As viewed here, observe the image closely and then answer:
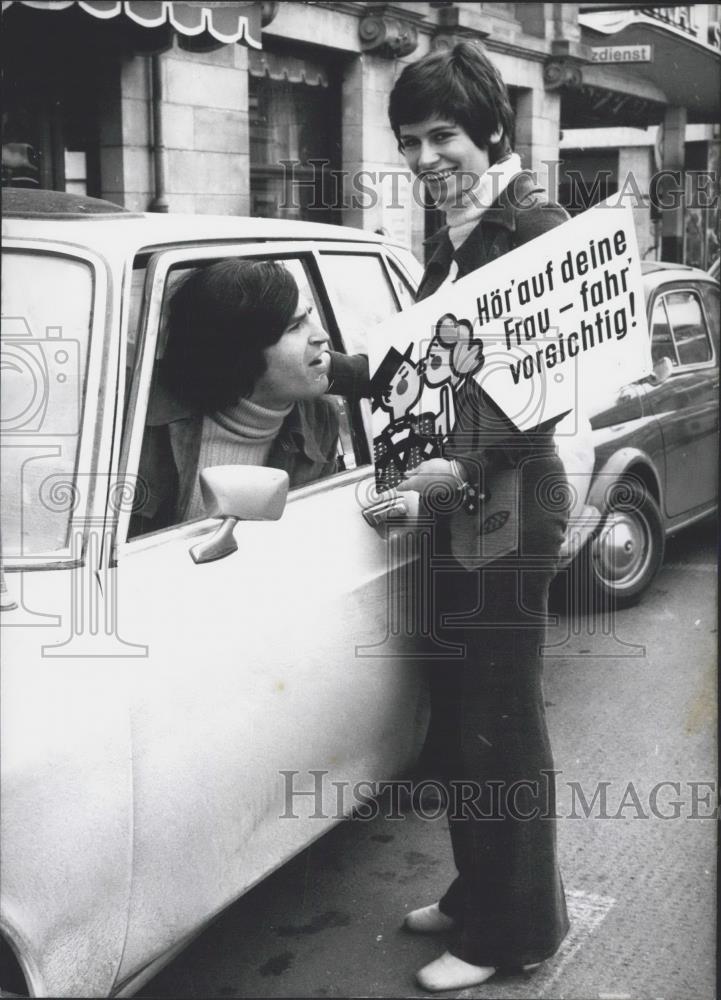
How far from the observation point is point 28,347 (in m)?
2.19

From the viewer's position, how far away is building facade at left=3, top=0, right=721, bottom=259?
118 inches

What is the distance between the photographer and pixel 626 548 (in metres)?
5.48

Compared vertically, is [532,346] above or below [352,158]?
below

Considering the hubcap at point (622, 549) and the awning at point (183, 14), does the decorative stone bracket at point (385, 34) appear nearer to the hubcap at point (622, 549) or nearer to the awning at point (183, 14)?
the awning at point (183, 14)

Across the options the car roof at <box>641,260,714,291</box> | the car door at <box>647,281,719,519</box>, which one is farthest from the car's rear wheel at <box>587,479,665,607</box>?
the car roof at <box>641,260,714,291</box>

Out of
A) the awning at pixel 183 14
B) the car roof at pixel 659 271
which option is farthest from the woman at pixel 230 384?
the awning at pixel 183 14

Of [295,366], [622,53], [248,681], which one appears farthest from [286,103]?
[248,681]

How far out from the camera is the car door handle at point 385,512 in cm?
267

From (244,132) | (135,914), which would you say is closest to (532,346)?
(135,914)

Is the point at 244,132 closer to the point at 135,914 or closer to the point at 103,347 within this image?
the point at 103,347

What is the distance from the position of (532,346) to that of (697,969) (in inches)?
57.9

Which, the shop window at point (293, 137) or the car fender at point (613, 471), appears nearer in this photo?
the shop window at point (293, 137)

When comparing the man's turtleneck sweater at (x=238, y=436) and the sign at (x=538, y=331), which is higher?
the sign at (x=538, y=331)

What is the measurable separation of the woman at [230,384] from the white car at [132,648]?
0.05 meters
